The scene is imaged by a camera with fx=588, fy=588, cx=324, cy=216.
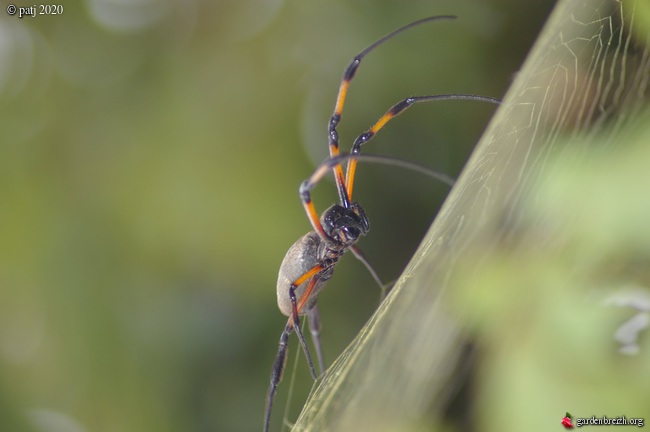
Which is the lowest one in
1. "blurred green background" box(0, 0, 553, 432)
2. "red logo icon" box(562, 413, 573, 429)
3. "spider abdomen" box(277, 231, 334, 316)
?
"red logo icon" box(562, 413, 573, 429)

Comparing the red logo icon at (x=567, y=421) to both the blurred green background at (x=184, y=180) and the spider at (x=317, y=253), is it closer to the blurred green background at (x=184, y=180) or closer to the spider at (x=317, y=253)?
the spider at (x=317, y=253)

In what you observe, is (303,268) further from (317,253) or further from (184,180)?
(184,180)

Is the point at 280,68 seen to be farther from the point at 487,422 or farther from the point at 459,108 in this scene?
the point at 487,422

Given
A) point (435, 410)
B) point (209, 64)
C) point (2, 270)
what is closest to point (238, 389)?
point (2, 270)

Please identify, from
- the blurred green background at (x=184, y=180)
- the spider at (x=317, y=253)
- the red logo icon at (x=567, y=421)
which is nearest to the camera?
the red logo icon at (x=567, y=421)

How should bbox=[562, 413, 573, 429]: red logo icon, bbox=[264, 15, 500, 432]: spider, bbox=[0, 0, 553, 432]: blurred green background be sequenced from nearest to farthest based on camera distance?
bbox=[562, 413, 573, 429]: red logo icon, bbox=[264, 15, 500, 432]: spider, bbox=[0, 0, 553, 432]: blurred green background

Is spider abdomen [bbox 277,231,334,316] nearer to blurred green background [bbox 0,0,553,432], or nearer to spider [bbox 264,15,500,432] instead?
spider [bbox 264,15,500,432]

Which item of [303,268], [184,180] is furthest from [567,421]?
[184,180]

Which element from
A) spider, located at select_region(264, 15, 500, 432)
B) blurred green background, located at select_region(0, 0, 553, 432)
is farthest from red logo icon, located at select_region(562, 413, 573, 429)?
blurred green background, located at select_region(0, 0, 553, 432)

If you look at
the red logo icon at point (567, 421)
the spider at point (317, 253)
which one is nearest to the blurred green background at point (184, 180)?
the spider at point (317, 253)
